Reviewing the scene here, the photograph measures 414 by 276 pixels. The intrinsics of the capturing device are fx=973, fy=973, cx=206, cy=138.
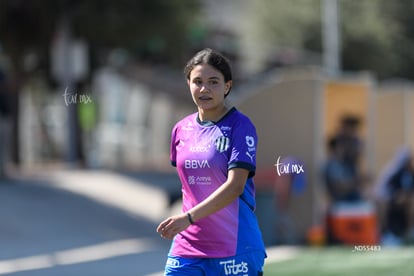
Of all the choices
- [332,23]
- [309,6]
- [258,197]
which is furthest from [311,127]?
[309,6]

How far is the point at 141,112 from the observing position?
28.0 m

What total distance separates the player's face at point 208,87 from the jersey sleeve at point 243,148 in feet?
0.59

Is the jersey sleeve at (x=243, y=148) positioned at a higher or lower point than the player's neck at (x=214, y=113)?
lower

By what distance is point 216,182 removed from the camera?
16.2ft

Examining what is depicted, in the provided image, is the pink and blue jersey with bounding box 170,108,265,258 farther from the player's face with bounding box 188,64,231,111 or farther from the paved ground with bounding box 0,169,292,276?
the paved ground with bounding box 0,169,292,276

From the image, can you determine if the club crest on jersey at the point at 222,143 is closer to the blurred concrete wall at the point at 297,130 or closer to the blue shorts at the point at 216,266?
the blue shorts at the point at 216,266

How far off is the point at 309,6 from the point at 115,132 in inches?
565

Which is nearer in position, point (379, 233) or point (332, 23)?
point (379, 233)

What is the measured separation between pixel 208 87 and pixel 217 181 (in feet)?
1.58

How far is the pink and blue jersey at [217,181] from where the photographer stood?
4.91 metres

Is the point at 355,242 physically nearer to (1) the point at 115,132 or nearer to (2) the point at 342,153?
(2) the point at 342,153

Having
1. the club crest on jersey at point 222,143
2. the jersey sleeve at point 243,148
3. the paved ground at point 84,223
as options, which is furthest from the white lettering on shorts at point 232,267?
the paved ground at point 84,223

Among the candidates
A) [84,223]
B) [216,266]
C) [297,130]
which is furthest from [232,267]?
[297,130]

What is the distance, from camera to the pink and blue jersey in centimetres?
491
